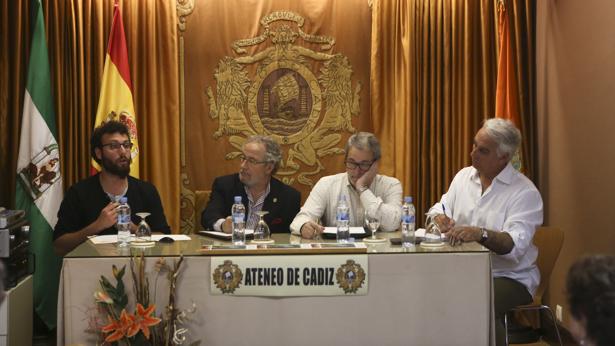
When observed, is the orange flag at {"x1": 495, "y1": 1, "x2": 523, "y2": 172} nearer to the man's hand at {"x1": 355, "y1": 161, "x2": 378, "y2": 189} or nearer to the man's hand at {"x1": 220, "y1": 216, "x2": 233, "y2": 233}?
the man's hand at {"x1": 355, "y1": 161, "x2": 378, "y2": 189}

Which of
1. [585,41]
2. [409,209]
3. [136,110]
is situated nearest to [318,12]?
[136,110]

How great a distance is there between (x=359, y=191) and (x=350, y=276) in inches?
43.1

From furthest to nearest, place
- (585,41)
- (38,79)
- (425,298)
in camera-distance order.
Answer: (38,79) < (585,41) < (425,298)

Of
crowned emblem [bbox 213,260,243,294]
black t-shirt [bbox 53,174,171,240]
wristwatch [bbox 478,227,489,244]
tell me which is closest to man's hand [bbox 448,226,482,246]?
wristwatch [bbox 478,227,489,244]

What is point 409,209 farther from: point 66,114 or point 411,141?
point 66,114

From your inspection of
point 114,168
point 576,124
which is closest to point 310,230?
point 114,168

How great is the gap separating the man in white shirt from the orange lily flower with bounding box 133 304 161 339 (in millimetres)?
1217

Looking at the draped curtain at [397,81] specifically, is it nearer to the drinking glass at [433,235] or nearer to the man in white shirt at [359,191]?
the man in white shirt at [359,191]

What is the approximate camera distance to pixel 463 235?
3479 millimetres

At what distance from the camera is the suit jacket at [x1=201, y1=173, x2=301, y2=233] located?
4.34 metres

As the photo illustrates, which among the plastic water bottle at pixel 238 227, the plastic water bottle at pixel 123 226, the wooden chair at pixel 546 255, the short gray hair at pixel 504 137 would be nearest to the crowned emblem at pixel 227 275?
the plastic water bottle at pixel 238 227

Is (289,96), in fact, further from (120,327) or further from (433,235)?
(120,327)

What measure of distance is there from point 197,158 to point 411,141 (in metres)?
1.66

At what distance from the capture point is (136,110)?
541cm
